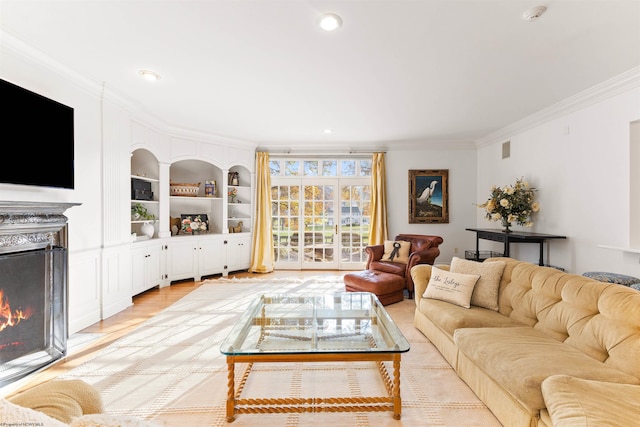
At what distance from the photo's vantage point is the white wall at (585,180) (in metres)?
3.18

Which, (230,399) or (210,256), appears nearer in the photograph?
(230,399)

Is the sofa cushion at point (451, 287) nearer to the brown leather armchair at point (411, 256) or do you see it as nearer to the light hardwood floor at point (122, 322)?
the brown leather armchair at point (411, 256)

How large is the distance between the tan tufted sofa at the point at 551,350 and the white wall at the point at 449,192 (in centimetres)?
366

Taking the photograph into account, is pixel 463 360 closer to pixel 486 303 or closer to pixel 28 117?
pixel 486 303

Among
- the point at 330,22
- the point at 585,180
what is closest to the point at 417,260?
the point at 585,180

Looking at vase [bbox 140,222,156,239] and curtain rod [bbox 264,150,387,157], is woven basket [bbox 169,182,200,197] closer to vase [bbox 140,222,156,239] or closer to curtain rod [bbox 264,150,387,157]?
vase [bbox 140,222,156,239]

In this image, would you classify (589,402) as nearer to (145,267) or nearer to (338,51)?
(338,51)

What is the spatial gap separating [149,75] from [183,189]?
2623 millimetres

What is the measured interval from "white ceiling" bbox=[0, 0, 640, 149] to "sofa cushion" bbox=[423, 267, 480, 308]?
2.02 meters

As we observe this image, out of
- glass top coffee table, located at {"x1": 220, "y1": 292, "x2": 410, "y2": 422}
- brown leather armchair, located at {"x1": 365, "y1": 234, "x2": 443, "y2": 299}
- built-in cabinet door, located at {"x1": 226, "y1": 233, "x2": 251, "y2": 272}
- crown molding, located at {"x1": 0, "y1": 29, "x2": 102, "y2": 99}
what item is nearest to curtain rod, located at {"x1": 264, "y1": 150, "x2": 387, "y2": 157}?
built-in cabinet door, located at {"x1": 226, "y1": 233, "x2": 251, "y2": 272}

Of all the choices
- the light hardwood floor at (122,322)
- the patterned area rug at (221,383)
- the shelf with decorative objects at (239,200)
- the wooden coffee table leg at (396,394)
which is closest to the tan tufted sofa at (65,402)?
the patterned area rug at (221,383)

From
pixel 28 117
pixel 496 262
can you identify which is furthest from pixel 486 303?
pixel 28 117

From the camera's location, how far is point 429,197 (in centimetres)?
613

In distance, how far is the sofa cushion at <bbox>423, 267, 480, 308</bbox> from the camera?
265 cm
